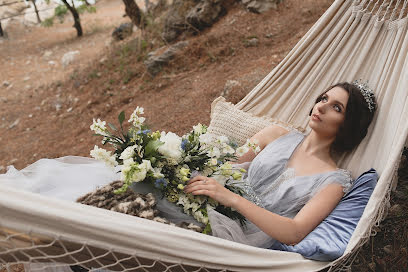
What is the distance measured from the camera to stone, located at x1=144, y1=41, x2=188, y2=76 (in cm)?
485

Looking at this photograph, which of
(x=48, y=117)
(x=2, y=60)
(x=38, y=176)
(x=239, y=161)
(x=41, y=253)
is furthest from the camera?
(x=2, y=60)

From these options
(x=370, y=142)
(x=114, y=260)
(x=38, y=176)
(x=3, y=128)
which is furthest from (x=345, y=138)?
(x=3, y=128)

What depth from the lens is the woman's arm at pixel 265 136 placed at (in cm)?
211

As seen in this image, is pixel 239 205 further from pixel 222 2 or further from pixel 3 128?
pixel 3 128

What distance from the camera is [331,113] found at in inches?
75.1

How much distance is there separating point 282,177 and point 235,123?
51 centimetres

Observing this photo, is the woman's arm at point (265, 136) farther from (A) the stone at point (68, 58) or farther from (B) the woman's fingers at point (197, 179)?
(A) the stone at point (68, 58)

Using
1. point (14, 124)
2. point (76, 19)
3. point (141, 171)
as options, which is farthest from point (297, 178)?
point (76, 19)

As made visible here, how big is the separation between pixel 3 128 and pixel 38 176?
4.10 m

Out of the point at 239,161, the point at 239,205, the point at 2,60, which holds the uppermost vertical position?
the point at 239,205

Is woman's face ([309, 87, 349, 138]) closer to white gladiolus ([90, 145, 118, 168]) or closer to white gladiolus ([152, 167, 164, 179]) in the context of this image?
white gladiolus ([152, 167, 164, 179])

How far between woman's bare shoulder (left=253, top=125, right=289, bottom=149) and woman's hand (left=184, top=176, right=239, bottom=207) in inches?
24.9

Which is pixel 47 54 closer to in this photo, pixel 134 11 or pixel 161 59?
pixel 134 11

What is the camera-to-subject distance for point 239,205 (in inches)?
61.2
